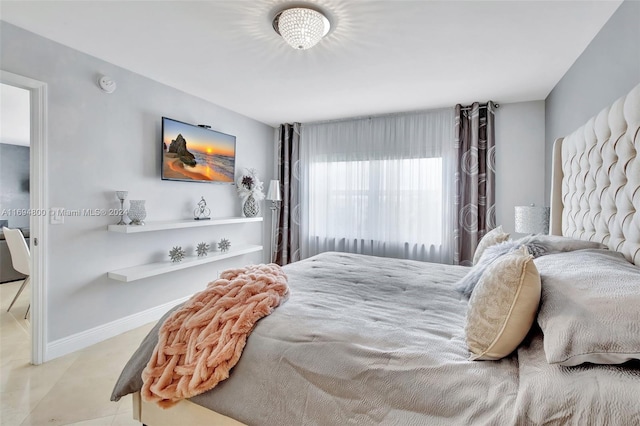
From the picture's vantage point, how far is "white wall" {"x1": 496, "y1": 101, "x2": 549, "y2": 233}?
11.5 feet

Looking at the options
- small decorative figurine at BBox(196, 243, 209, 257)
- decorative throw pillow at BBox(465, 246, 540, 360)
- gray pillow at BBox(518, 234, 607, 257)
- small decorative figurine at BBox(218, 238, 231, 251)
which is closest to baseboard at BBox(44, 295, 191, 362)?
small decorative figurine at BBox(196, 243, 209, 257)

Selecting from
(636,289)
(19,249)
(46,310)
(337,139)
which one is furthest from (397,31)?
(19,249)

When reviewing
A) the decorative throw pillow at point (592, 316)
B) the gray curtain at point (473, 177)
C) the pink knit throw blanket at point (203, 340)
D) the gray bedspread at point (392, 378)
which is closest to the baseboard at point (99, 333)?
→ the gray bedspread at point (392, 378)

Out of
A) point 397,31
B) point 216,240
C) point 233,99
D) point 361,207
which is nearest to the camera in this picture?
point 397,31

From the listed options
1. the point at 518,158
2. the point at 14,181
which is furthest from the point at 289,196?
the point at 14,181

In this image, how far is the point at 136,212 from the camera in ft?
9.22

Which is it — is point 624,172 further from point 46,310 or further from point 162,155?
point 46,310

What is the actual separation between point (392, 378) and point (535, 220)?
250 centimetres

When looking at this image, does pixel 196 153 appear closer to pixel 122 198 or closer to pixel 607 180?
pixel 122 198

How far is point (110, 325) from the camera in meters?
2.77

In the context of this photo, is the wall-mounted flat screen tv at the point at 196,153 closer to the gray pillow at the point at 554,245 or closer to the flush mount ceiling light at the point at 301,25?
the flush mount ceiling light at the point at 301,25

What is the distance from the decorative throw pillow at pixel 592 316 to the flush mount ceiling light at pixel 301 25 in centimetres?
191

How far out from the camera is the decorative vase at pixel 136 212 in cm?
280

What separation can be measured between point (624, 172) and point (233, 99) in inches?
140
